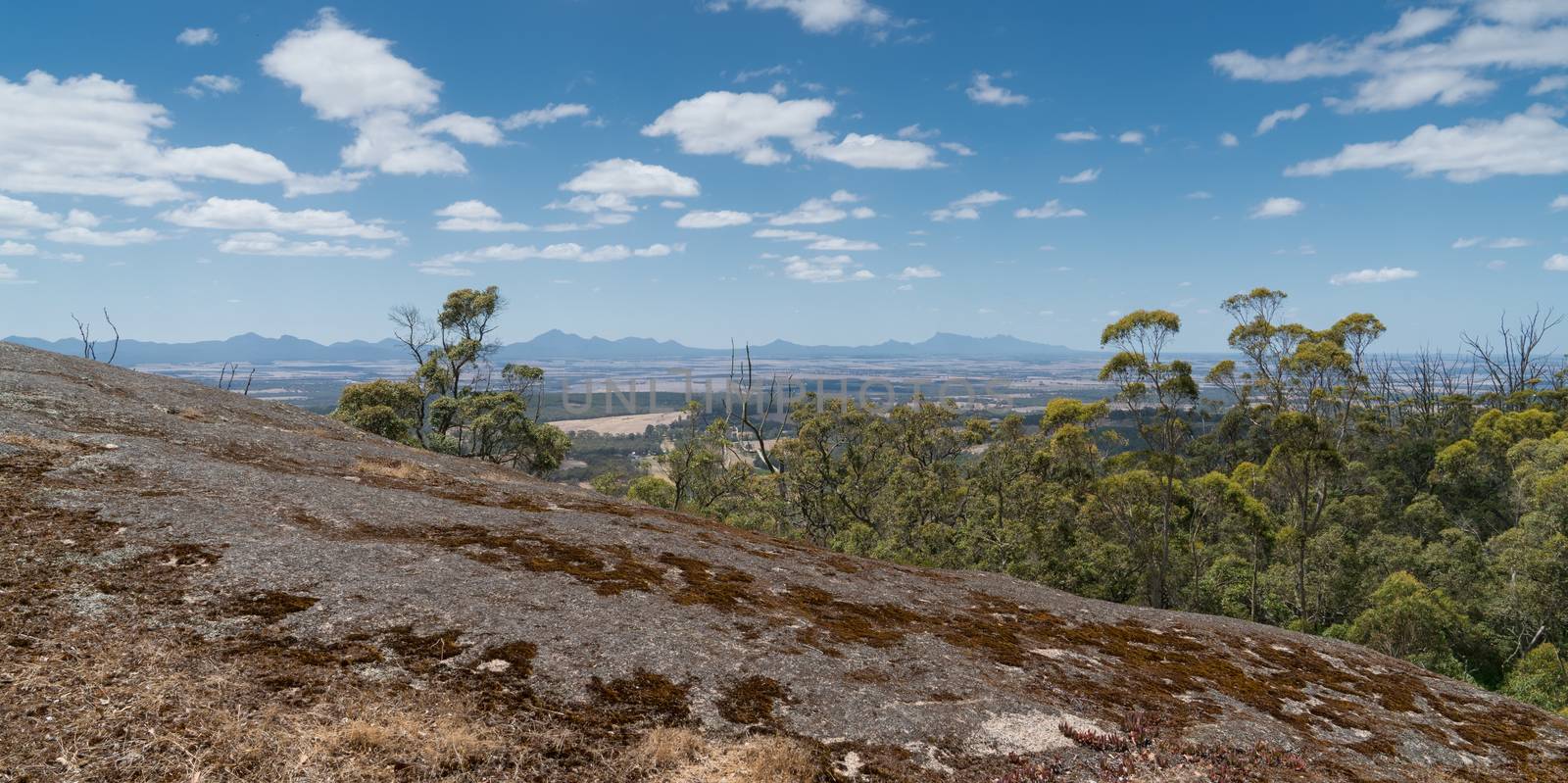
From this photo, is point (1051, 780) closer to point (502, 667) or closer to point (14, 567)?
point (502, 667)

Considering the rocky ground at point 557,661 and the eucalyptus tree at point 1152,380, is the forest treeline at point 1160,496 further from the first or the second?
the rocky ground at point 557,661

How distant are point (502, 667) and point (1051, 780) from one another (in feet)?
21.7

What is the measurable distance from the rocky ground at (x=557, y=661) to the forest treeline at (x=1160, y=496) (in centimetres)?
2369

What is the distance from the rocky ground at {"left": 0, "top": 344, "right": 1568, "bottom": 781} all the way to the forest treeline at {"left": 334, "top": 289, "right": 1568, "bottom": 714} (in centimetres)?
2369

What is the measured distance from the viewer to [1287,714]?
11.3m

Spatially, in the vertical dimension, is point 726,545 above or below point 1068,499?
above

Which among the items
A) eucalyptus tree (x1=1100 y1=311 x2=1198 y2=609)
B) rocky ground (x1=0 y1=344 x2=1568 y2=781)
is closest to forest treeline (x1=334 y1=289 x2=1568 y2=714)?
eucalyptus tree (x1=1100 y1=311 x2=1198 y2=609)

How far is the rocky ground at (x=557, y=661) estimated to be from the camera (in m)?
7.04

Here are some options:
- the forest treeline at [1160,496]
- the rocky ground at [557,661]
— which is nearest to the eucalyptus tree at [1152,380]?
the forest treeline at [1160,496]

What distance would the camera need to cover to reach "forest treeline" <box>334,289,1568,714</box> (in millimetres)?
37781

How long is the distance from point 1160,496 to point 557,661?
143 feet

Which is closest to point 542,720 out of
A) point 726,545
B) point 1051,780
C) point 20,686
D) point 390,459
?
point 20,686

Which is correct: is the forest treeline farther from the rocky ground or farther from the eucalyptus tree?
the rocky ground

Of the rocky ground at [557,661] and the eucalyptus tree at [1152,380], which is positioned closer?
the rocky ground at [557,661]
